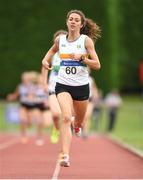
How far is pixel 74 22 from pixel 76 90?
1030mm

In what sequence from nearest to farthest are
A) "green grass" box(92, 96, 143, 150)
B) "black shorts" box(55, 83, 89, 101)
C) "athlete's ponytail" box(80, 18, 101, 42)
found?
"black shorts" box(55, 83, 89, 101), "athlete's ponytail" box(80, 18, 101, 42), "green grass" box(92, 96, 143, 150)

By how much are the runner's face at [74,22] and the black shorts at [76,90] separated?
871mm

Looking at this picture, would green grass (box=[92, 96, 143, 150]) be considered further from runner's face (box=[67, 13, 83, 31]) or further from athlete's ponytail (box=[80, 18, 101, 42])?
runner's face (box=[67, 13, 83, 31])

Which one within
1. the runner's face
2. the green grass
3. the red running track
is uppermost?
the runner's face

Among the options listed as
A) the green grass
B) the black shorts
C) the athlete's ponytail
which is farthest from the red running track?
the green grass

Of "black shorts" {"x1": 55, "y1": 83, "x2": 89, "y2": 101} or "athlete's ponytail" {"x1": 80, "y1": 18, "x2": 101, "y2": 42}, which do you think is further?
"athlete's ponytail" {"x1": 80, "y1": 18, "x2": 101, "y2": 42}

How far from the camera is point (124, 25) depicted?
58.0 metres

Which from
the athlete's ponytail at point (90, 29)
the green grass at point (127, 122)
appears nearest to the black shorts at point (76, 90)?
the athlete's ponytail at point (90, 29)

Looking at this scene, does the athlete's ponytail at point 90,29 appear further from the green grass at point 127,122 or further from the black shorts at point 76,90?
the green grass at point 127,122

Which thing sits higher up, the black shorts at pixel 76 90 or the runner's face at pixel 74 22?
the runner's face at pixel 74 22

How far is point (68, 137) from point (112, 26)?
137ft

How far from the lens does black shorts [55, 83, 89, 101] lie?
12.7 m

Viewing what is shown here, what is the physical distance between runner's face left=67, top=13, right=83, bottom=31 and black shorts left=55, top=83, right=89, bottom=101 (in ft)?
2.86

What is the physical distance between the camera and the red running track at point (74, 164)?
12.9 m
